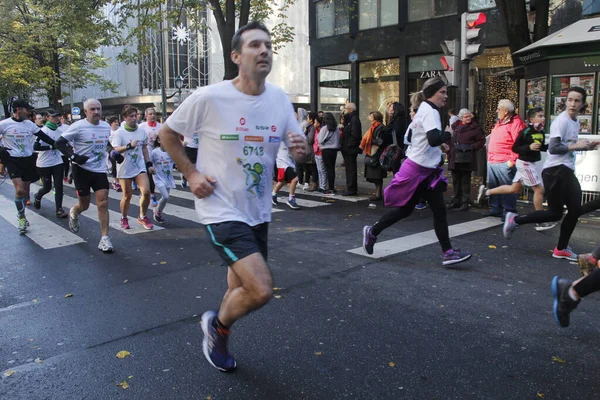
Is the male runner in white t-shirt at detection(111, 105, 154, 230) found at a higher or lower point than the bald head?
lower

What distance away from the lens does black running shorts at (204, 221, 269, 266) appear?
3055 mm

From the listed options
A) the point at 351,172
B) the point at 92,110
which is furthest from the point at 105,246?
the point at 351,172

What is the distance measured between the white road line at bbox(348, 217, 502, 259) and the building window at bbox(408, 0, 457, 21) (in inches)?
420

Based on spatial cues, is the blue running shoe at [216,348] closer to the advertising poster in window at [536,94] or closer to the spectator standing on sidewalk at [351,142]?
the spectator standing on sidewalk at [351,142]

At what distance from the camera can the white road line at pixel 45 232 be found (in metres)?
7.56

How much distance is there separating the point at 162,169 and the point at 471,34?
608 cm

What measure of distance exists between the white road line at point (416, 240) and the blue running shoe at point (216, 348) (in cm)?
324

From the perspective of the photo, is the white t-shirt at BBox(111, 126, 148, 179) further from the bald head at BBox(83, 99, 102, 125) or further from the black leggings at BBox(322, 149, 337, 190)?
the black leggings at BBox(322, 149, 337, 190)

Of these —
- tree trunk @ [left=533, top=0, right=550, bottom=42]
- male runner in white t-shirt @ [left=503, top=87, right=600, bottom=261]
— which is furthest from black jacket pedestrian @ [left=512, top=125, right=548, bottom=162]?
tree trunk @ [left=533, top=0, right=550, bottom=42]

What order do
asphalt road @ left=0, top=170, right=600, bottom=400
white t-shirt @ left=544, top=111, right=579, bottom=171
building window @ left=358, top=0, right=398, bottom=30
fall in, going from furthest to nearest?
building window @ left=358, top=0, right=398, bottom=30 < white t-shirt @ left=544, top=111, right=579, bottom=171 < asphalt road @ left=0, top=170, right=600, bottom=400

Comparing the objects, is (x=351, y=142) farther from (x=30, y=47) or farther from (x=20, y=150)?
(x=30, y=47)

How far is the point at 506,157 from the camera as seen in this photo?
825cm

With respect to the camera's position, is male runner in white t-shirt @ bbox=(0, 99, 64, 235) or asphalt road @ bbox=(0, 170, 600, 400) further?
male runner in white t-shirt @ bbox=(0, 99, 64, 235)

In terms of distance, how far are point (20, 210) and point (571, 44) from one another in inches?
394
